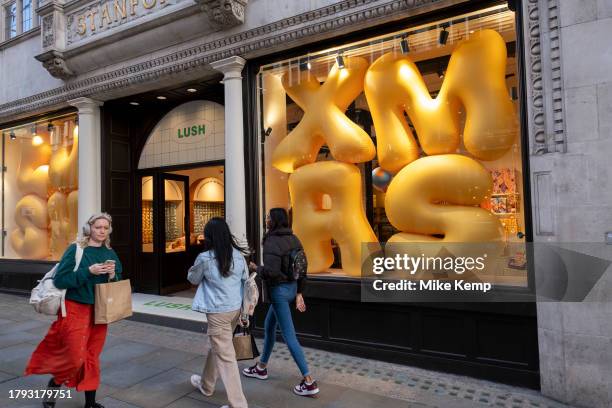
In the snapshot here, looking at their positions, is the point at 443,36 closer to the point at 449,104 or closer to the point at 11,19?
the point at 449,104

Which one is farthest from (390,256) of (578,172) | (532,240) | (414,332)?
(578,172)

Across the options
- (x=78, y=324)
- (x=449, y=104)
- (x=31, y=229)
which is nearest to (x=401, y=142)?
(x=449, y=104)

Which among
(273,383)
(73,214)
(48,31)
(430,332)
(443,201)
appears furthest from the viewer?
(73,214)

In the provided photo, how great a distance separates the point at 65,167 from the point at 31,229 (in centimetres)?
181

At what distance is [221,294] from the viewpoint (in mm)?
3688

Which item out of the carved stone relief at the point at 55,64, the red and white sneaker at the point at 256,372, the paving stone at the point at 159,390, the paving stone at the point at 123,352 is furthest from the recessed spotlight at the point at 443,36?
the carved stone relief at the point at 55,64

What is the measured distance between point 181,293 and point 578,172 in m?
7.68

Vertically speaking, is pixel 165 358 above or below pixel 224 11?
A: below

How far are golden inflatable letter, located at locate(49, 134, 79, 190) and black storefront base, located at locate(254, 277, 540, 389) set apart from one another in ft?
19.9

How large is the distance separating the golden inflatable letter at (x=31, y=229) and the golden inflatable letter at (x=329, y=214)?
21.9 ft

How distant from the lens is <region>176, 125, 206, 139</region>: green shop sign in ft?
27.1

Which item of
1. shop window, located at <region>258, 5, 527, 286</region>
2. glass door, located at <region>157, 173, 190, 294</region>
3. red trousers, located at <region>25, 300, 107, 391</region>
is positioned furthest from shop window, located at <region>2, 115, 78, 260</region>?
red trousers, located at <region>25, 300, 107, 391</region>

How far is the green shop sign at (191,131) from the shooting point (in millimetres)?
8267

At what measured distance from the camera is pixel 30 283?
9.41 metres
